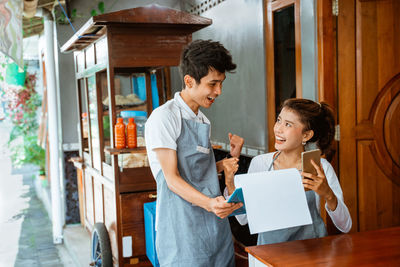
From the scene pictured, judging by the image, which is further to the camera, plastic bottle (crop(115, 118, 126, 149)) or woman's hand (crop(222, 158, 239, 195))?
plastic bottle (crop(115, 118, 126, 149))

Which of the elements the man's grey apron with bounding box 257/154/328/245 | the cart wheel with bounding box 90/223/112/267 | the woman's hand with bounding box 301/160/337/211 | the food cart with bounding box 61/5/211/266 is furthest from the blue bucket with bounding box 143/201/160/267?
the woman's hand with bounding box 301/160/337/211

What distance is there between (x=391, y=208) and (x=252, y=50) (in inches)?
78.9

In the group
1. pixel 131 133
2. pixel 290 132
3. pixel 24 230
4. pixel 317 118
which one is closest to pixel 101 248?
pixel 131 133

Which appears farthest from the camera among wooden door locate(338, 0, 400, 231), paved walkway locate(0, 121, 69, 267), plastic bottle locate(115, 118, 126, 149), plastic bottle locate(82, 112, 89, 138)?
plastic bottle locate(82, 112, 89, 138)

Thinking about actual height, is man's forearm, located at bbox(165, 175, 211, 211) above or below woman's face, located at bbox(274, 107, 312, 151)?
below

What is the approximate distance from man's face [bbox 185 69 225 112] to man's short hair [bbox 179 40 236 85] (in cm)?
2

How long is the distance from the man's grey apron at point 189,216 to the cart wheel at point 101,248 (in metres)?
1.49

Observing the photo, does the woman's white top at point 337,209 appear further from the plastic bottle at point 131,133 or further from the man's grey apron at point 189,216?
the plastic bottle at point 131,133

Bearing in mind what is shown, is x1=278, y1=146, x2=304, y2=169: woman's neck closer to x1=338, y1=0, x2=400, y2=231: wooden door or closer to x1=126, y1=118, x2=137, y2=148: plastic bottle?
x1=338, y1=0, x2=400, y2=231: wooden door

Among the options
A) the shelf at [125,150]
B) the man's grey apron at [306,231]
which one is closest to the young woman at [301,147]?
the man's grey apron at [306,231]

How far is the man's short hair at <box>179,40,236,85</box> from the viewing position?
2.31 m

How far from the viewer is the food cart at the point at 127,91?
3664 mm

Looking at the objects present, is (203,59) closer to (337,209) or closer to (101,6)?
(337,209)

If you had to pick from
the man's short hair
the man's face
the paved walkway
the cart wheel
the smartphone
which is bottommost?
the paved walkway
